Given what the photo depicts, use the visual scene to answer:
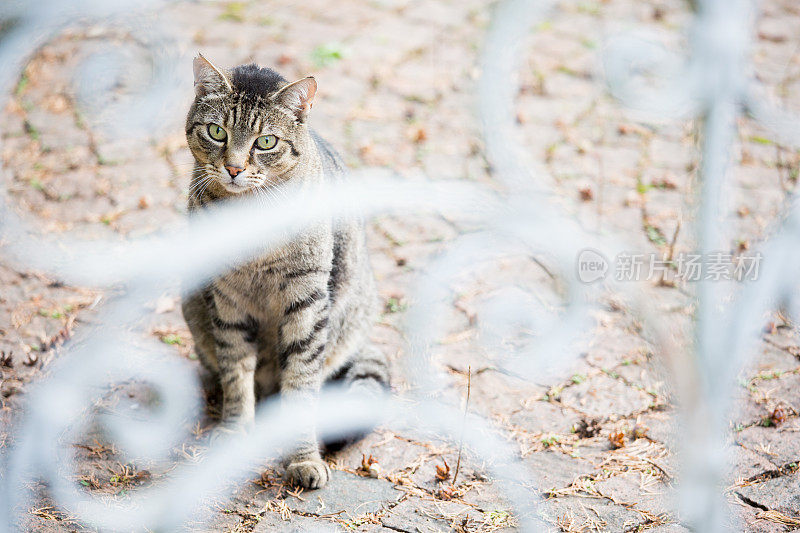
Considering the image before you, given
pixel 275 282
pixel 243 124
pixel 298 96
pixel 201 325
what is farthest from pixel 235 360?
pixel 298 96

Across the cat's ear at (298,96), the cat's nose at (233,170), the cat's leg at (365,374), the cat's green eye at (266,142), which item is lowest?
the cat's leg at (365,374)

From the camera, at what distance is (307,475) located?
8.28 feet

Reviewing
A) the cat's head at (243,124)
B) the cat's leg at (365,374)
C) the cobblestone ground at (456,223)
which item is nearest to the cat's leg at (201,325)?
the cobblestone ground at (456,223)

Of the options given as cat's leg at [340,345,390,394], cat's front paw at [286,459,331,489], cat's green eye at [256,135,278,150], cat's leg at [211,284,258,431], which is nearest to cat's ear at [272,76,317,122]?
cat's green eye at [256,135,278,150]

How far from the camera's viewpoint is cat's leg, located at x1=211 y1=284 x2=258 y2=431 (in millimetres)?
2727

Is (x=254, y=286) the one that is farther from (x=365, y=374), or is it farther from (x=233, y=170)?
(x=365, y=374)

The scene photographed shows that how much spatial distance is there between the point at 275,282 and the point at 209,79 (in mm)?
699

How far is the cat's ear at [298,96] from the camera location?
242cm

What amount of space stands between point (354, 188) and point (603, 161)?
338 cm

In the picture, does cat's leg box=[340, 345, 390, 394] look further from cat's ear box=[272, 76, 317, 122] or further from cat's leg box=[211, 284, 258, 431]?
cat's ear box=[272, 76, 317, 122]

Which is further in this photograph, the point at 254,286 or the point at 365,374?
the point at 365,374

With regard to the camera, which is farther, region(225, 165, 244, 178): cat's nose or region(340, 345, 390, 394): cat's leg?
region(340, 345, 390, 394): cat's leg

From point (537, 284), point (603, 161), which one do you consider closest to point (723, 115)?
point (537, 284)

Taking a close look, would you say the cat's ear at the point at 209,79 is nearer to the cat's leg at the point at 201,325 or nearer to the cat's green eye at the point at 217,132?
the cat's green eye at the point at 217,132
